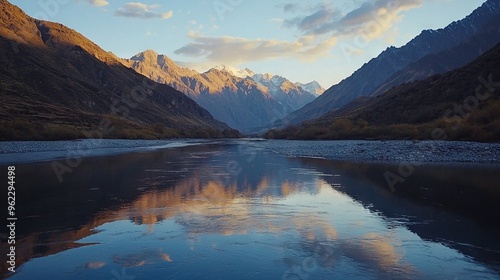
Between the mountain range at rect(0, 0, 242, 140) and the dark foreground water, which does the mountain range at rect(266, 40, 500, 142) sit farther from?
the mountain range at rect(0, 0, 242, 140)

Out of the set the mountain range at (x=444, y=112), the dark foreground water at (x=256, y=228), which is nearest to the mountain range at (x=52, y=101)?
the dark foreground water at (x=256, y=228)

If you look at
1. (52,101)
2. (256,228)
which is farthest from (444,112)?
(52,101)

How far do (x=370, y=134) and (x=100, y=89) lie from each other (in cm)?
14070

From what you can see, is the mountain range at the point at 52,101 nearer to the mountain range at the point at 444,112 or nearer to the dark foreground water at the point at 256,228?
the dark foreground water at the point at 256,228

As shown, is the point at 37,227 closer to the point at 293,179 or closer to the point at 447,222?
the point at 447,222

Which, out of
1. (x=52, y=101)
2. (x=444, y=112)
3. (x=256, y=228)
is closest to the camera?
(x=256, y=228)

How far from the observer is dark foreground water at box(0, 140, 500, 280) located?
9.89 metres

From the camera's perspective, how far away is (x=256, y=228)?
13977mm

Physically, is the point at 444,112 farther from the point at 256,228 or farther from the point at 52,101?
the point at 52,101

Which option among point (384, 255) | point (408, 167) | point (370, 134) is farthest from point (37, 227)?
point (370, 134)

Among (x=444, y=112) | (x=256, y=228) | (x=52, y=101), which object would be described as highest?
(x=52, y=101)

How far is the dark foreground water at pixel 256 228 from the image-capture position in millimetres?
9891

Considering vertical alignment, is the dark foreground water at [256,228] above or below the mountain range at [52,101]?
below

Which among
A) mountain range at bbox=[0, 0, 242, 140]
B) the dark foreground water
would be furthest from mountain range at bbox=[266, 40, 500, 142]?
mountain range at bbox=[0, 0, 242, 140]
